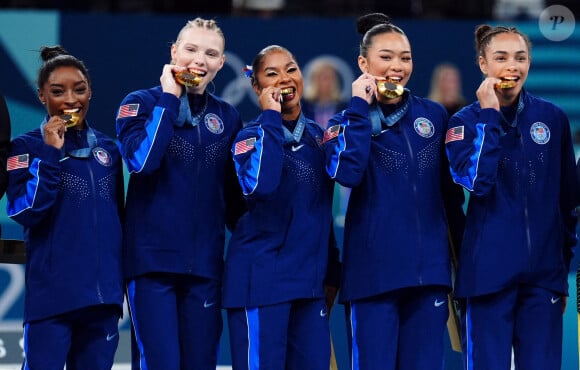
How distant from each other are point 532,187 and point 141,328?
1.69m

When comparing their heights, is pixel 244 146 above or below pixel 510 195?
above

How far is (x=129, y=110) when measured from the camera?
4.60m

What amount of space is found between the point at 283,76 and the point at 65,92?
90 centimetres

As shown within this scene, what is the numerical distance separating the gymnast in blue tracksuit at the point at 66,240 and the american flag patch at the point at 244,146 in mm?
536

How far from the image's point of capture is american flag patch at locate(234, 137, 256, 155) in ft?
14.8

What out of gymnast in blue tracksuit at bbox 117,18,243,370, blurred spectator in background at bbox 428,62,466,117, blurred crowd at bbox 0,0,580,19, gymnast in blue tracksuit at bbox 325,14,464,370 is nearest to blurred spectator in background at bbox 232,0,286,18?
blurred crowd at bbox 0,0,580,19

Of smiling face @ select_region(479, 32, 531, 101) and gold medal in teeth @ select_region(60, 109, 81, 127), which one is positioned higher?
smiling face @ select_region(479, 32, 531, 101)

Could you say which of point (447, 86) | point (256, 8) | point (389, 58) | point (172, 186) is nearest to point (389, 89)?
point (389, 58)

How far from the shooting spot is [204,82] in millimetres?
4707

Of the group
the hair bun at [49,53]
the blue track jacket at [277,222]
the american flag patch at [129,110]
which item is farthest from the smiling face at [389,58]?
the hair bun at [49,53]

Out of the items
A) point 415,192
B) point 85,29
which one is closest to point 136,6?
point 85,29

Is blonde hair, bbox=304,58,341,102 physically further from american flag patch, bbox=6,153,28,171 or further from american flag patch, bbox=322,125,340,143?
american flag patch, bbox=6,153,28,171

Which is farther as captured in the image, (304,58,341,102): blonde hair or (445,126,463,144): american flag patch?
(304,58,341,102): blonde hair

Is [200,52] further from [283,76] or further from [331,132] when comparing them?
[331,132]
